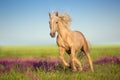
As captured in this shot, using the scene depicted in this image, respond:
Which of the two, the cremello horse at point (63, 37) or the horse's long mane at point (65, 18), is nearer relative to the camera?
the cremello horse at point (63, 37)

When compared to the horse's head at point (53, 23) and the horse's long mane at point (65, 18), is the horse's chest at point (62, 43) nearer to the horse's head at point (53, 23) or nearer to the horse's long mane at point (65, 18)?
the horse's head at point (53, 23)

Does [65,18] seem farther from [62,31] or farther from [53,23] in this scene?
[53,23]

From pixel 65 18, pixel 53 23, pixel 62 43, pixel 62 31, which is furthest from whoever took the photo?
pixel 65 18

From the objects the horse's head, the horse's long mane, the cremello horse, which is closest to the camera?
the horse's head

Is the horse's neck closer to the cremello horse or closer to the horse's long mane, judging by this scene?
the cremello horse

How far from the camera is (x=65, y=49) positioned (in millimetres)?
9344

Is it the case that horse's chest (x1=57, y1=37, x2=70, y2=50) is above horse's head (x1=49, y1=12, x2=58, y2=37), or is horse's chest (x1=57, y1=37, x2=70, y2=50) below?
below

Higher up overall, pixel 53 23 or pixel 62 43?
pixel 53 23

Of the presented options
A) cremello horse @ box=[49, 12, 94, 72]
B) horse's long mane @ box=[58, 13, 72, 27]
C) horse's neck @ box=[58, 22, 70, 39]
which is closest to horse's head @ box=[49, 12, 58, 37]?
cremello horse @ box=[49, 12, 94, 72]

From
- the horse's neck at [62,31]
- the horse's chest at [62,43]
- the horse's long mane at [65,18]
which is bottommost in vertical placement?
the horse's chest at [62,43]

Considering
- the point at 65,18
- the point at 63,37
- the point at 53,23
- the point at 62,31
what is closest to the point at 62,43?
the point at 63,37

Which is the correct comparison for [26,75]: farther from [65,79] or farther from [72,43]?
[72,43]

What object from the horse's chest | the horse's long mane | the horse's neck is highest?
the horse's long mane

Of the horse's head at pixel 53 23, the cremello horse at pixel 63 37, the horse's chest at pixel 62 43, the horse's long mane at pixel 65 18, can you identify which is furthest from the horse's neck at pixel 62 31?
the horse's long mane at pixel 65 18
